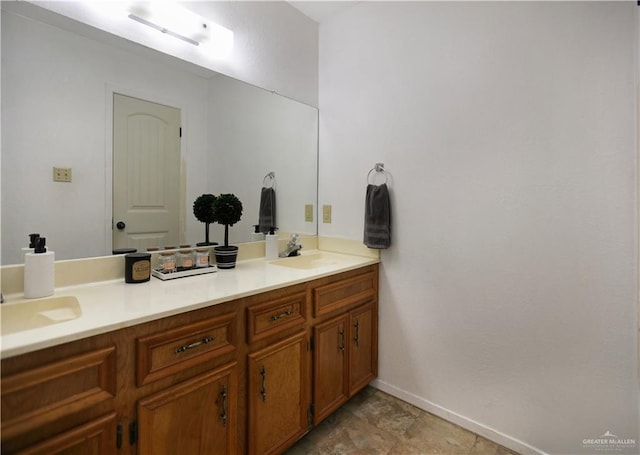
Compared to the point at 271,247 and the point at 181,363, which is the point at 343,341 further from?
the point at 181,363

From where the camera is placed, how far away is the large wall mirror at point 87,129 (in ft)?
3.81

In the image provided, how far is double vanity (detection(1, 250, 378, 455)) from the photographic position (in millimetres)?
811

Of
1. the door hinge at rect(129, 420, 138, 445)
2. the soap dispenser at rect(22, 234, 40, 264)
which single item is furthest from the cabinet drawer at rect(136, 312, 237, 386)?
the soap dispenser at rect(22, 234, 40, 264)

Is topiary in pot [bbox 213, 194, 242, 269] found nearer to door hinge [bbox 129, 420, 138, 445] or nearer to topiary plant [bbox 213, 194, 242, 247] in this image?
topiary plant [bbox 213, 194, 242, 247]

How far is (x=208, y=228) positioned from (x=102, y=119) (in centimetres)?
68

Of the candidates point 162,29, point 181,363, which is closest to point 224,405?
point 181,363

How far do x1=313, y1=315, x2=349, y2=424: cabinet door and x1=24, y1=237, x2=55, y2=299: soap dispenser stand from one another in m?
1.10

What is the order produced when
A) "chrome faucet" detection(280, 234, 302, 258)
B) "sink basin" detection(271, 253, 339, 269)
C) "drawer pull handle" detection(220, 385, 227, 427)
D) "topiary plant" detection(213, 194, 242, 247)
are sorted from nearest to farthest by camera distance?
"drawer pull handle" detection(220, 385, 227, 427), "topiary plant" detection(213, 194, 242, 247), "sink basin" detection(271, 253, 339, 269), "chrome faucet" detection(280, 234, 302, 258)

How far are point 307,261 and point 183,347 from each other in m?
1.10

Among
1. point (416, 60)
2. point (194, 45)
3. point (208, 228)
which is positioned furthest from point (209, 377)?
point (416, 60)

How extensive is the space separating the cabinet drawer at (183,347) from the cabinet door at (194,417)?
7cm

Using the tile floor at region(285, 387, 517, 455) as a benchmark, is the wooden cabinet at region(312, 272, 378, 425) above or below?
above

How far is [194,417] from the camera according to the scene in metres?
1.11

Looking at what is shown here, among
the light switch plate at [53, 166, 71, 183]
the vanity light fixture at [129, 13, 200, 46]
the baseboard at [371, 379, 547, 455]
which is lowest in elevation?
the baseboard at [371, 379, 547, 455]
